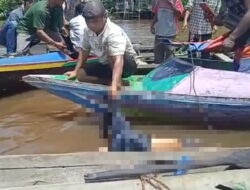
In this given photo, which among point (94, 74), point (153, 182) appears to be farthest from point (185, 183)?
point (94, 74)

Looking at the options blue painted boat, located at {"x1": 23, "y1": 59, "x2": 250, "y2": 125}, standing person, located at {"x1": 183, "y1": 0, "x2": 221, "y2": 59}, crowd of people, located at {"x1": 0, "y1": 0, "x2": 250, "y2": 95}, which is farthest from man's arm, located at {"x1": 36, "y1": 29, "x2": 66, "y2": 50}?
standing person, located at {"x1": 183, "y1": 0, "x2": 221, "y2": 59}

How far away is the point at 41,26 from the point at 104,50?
3143 mm

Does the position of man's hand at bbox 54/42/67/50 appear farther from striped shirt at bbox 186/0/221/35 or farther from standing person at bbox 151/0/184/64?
striped shirt at bbox 186/0/221/35

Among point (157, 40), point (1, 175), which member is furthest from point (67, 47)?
point (1, 175)

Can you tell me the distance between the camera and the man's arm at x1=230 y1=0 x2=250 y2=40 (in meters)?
6.57

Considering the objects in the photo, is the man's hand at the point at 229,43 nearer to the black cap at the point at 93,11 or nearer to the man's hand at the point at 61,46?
the black cap at the point at 93,11

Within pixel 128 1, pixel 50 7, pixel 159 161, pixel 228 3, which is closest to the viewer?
pixel 159 161

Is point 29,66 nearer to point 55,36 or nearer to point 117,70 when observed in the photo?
point 55,36

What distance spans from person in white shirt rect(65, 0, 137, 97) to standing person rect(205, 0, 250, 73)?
48.0 inches

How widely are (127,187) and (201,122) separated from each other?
12.5ft

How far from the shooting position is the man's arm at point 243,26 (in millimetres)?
6570

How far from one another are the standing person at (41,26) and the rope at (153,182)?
6.07m

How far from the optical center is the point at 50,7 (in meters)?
9.38

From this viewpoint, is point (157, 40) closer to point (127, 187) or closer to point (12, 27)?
point (12, 27)
